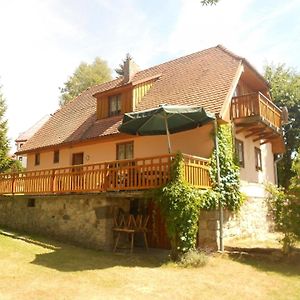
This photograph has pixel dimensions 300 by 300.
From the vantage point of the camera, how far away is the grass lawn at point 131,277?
8.34m

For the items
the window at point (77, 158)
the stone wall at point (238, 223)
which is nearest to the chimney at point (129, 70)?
the window at point (77, 158)

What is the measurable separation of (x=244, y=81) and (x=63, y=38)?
10450 mm

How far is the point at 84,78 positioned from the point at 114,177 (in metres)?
31.7

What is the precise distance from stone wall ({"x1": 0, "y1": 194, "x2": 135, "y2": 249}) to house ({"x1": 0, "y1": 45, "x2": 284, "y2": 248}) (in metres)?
0.04

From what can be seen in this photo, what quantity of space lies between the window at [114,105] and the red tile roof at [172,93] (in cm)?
48

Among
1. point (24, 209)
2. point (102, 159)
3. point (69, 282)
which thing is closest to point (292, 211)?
point (69, 282)

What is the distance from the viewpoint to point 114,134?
1677cm

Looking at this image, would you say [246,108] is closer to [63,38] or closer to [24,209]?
[63,38]

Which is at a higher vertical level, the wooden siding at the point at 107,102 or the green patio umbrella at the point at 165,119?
the wooden siding at the point at 107,102

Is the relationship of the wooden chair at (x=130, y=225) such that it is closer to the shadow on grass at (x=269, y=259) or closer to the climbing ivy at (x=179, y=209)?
the climbing ivy at (x=179, y=209)

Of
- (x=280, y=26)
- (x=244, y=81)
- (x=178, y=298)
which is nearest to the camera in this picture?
(x=178, y=298)

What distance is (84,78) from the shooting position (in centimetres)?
4269

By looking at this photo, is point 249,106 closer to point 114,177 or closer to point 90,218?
point 114,177

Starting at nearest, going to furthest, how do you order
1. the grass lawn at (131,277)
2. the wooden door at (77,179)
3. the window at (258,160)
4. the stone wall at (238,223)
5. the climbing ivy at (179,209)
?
the grass lawn at (131,277) → the climbing ivy at (179,209) → the stone wall at (238,223) → the wooden door at (77,179) → the window at (258,160)
